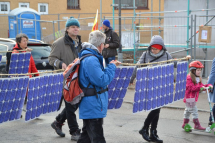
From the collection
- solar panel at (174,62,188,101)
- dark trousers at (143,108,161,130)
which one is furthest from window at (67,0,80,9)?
dark trousers at (143,108,161,130)

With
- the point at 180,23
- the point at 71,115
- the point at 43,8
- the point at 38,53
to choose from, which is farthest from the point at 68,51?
the point at 43,8

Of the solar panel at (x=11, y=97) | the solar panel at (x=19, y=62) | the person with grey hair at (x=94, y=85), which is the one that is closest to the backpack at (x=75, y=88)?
the person with grey hair at (x=94, y=85)

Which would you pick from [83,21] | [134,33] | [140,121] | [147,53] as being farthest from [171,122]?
[83,21]

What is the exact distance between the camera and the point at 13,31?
65.8 feet

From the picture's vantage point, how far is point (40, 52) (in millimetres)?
11422

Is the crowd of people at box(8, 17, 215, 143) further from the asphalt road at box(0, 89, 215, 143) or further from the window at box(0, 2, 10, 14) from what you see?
the window at box(0, 2, 10, 14)

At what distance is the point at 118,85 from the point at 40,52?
5.66m

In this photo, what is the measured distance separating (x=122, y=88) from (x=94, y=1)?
22016 millimetres

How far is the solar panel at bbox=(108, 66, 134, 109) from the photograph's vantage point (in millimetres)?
6176

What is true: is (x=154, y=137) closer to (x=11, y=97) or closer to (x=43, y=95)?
(x=43, y=95)

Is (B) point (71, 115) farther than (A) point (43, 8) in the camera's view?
No

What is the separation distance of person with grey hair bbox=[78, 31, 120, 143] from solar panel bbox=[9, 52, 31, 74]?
3475mm

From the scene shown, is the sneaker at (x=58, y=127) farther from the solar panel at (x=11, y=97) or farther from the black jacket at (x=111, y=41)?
the black jacket at (x=111, y=41)

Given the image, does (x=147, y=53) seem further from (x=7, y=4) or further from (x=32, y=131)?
(x=7, y=4)
